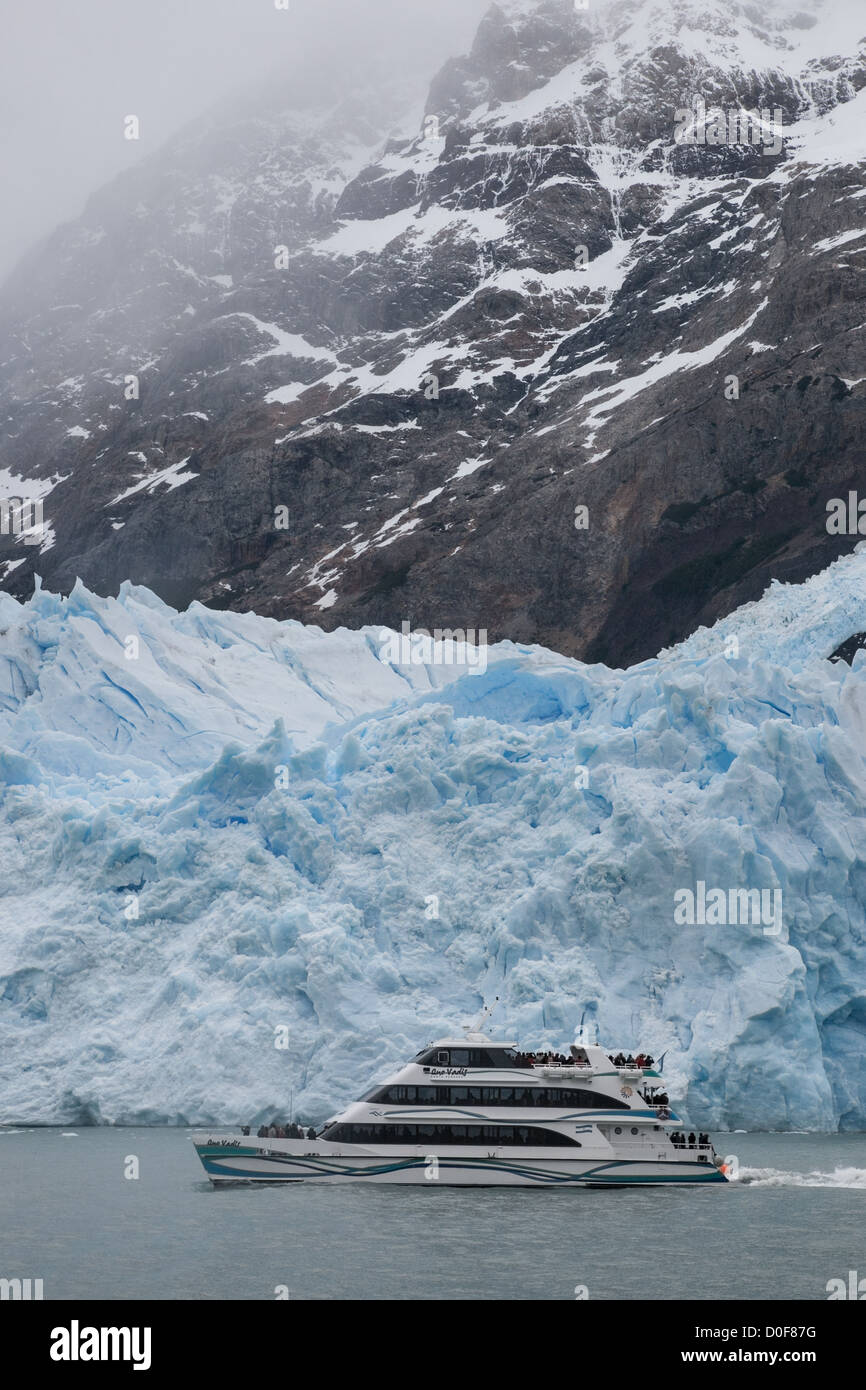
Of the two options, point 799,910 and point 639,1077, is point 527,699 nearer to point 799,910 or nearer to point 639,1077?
point 799,910

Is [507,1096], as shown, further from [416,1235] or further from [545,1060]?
[416,1235]

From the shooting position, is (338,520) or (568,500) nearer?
(568,500)

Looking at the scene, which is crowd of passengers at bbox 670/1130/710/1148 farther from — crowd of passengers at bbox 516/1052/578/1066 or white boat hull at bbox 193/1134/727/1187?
crowd of passengers at bbox 516/1052/578/1066

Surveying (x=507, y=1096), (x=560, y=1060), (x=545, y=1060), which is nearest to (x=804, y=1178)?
(x=560, y=1060)

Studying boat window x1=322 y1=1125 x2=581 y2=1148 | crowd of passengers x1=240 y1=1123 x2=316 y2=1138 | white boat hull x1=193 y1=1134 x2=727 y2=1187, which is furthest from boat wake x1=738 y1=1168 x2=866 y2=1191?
crowd of passengers x1=240 y1=1123 x2=316 y2=1138

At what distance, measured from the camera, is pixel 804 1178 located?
20188mm

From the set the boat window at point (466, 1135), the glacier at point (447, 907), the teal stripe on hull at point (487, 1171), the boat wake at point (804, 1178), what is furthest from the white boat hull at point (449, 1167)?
the glacier at point (447, 907)

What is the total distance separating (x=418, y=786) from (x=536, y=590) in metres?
45.6

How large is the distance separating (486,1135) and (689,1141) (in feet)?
8.58

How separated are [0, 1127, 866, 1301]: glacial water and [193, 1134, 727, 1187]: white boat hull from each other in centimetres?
18

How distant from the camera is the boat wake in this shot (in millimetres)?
19812

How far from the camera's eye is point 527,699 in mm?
32406

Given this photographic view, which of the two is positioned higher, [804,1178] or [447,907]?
[447,907]
